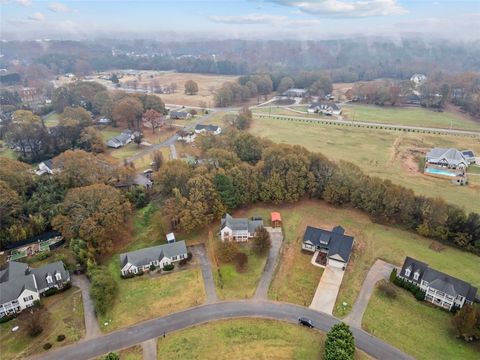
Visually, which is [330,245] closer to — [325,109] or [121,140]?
[121,140]

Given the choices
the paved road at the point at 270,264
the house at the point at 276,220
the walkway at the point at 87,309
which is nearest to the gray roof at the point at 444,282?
the paved road at the point at 270,264

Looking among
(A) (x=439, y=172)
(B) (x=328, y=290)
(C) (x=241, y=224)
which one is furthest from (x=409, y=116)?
(B) (x=328, y=290)

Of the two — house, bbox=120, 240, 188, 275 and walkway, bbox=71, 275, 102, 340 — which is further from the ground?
house, bbox=120, 240, 188, 275

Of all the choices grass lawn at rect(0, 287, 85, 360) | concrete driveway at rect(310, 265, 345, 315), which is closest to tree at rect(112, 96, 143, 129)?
grass lawn at rect(0, 287, 85, 360)

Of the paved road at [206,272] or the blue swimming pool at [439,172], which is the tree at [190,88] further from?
the paved road at [206,272]

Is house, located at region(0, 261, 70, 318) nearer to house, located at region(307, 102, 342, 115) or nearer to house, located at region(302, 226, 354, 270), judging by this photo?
house, located at region(302, 226, 354, 270)
